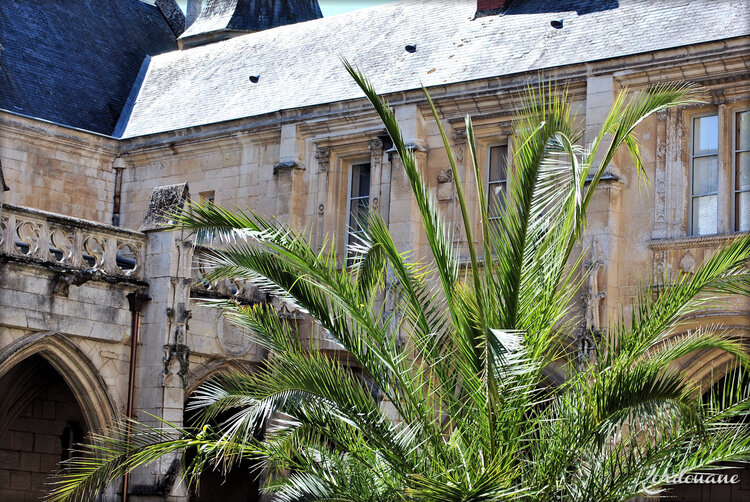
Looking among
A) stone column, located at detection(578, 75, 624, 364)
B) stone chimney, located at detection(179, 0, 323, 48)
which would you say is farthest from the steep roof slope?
stone chimney, located at detection(179, 0, 323, 48)

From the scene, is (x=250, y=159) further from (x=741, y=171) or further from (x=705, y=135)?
(x=741, y=171)

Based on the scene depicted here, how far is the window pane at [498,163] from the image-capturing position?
16.6 meters

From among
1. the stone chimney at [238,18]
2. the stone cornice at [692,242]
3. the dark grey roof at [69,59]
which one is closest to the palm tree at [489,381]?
the stone cornice at [692,242]

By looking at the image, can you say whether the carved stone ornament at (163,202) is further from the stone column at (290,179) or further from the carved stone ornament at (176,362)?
the stone column at (290,179)

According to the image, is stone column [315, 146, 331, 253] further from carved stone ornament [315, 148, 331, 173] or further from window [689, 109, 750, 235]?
window [689, 109, 750, 235]

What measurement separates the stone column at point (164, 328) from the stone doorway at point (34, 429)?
2314 millimetres

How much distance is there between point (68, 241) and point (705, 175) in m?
7.37

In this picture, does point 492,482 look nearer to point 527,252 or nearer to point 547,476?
point 547,476

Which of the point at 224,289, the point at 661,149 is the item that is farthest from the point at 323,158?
the point at 661,149

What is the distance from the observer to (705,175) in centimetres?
1484

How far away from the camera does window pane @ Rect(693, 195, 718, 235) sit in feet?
48.1

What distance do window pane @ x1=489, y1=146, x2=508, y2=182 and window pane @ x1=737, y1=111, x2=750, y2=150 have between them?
10.3ft

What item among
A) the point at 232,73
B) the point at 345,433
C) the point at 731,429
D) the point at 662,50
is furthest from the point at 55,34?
the point at 731,429

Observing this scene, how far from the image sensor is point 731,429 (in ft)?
27.5
